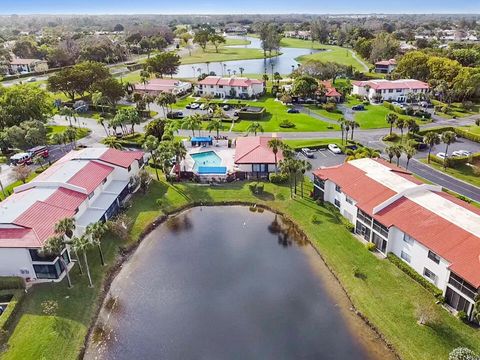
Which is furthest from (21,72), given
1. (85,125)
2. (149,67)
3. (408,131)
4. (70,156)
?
(408,131)

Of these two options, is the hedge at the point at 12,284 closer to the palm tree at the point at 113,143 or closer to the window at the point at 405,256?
the palm tree at the point at 113,143

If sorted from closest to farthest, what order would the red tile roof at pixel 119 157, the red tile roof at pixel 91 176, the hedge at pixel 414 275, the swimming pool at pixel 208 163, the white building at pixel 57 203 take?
the hedge at pixel 414 275 < the white building at pixel 57 203 < the red tile roof at pixel 91 176 < the red tile roof at pixel 119 157 < the swimming pool at pixel 208 163

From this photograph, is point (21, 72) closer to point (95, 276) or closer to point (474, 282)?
point (95, 276)

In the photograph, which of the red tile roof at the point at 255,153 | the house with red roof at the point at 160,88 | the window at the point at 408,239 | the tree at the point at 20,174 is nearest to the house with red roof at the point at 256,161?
the red tile roof at the point at 255,153

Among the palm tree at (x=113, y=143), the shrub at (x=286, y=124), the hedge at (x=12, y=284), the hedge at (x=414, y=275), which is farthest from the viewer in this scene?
the shrub at (x=286, y=124)

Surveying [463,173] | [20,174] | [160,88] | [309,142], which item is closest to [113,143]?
[20,174]
